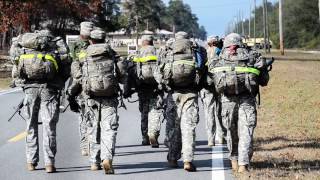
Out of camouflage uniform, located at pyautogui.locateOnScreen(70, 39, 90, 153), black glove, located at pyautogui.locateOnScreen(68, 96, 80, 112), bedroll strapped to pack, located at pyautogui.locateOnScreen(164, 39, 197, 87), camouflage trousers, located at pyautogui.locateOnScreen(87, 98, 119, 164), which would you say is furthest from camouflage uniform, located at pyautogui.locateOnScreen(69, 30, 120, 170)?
bedroll strapped to pack, located at pyautogui.locateOnScreen(164, 39, 197, 87)

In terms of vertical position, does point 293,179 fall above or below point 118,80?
below

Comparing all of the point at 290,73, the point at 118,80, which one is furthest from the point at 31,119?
the point at 290,73

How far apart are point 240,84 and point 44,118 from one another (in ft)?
8.93

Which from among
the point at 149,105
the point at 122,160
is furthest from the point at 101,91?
the point at 149,105

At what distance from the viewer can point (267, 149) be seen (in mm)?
11344

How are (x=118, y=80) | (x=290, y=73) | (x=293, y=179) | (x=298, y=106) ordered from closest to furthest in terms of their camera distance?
(x=293, y=179) → (x=118, y=80) → (x=298, y=106) → (x=290, y=73)

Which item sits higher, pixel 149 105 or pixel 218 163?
pixel 149 105

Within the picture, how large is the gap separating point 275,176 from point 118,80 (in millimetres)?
2454

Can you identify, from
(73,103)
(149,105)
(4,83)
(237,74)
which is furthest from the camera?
(4,83)

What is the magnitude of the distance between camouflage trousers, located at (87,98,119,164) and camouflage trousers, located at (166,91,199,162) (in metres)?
0.85

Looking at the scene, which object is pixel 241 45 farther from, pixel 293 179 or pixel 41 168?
pixel 41 168

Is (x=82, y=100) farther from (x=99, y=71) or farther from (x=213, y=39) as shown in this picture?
(x=213, y=39)

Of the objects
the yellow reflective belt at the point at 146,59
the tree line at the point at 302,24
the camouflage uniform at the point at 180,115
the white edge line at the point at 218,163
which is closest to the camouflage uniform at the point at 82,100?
the camouflage uniform at the point at 180,115

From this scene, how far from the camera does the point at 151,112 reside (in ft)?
39.0
